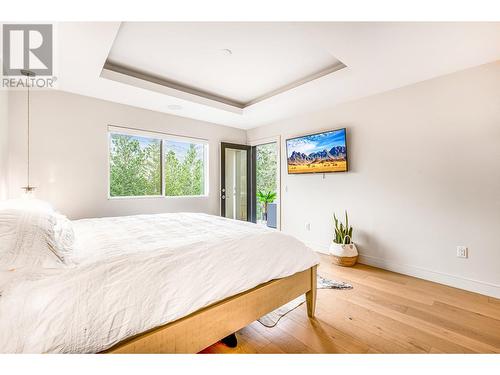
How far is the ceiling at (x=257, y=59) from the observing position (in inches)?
71.9

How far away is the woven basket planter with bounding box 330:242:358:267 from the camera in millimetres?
3072

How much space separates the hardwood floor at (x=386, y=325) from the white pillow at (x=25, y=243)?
1.13 metres

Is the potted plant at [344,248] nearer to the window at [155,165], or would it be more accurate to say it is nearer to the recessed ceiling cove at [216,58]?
the recessed ceiling cove at [216,58]

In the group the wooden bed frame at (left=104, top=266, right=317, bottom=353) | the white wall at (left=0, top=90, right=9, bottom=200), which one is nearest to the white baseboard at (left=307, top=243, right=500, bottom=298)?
the wooden bed frame at (left=104, top=266, right=317, bottom=353)

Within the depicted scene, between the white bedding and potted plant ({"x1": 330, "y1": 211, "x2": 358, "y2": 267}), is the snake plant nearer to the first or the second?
potted plant ({"x1": 330, "y1": 211, "x2": 358, "y2": 267})

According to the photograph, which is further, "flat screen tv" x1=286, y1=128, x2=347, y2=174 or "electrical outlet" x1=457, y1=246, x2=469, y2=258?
"flat screen tv" x1=286, y1=128, x2=347, y2=174

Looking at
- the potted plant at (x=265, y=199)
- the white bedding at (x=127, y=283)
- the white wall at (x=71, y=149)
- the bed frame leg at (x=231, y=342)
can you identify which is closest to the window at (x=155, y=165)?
the white wall at (x=71, y=149)

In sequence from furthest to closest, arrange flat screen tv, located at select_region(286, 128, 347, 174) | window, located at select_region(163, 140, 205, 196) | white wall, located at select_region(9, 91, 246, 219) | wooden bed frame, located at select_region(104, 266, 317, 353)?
window, located at select_region(163, 140, 205, 196), flat screen tv, located at select_region(286, 128, 347, 174), white wall, located at select_region(9, 91, 246, 219), wooden bed frame, located at select_region(104, 266, 317, 353)

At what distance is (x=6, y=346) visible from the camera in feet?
2.71

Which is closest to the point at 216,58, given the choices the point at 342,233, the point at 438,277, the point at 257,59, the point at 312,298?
the point at 257,59

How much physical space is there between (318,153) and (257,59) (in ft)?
5.78

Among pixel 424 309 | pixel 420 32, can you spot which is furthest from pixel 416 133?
pixel 424 309

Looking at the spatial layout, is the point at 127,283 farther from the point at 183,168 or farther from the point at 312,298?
the point at 183,168

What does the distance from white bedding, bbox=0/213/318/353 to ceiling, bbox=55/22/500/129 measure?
1.67 metres
